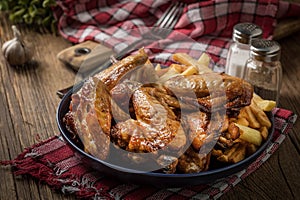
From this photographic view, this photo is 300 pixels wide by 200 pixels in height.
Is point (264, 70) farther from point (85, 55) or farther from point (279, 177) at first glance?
point (85, 55)

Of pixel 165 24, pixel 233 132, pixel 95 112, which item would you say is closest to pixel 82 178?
pixel 95 112

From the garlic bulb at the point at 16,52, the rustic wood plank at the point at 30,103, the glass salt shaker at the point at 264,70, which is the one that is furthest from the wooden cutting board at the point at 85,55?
the glass salt shaker at the point at 264,70

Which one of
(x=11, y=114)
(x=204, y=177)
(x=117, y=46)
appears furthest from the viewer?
(x=117, y=46)

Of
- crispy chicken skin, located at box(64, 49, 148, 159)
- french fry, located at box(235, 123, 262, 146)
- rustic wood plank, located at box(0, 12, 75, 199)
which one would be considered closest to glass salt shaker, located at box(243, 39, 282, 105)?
french fry, located at box(235, 123, 262, 146)

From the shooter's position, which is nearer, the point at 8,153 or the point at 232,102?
the point at 232,102

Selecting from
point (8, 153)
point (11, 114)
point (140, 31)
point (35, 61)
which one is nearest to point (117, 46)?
point (140, 31)

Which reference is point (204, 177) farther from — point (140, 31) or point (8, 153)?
point (140, 31)
